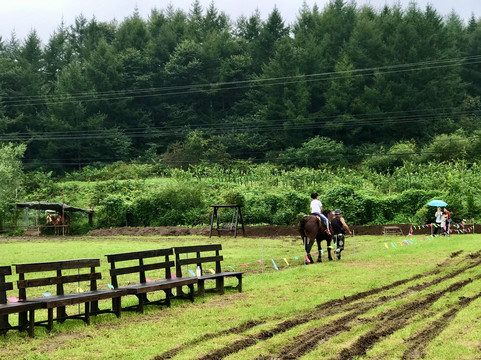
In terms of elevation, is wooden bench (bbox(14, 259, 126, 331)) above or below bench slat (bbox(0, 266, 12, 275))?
below

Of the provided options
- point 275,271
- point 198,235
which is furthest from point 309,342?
point 198,235

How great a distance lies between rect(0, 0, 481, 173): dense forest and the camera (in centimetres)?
7194

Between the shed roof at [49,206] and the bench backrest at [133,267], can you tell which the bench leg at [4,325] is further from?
the shed roof at [49,206]

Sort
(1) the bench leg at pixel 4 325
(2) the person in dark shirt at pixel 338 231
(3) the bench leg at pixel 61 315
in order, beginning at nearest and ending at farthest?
(1) the bench leg at pixel 4 325 < (3) the bench leg at pixel 61 315 < (2) the person in dark shirt at pixel 338 231

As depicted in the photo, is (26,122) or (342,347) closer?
(342,347)

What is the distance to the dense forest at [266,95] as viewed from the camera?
71938 mm

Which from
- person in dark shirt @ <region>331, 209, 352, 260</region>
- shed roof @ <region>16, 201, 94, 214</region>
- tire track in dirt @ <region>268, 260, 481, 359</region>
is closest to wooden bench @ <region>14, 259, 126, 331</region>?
tire track in dirt @ <region>268, 260, 481, 359</region>

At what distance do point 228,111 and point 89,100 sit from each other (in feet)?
57.8

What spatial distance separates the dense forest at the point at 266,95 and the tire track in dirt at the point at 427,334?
50850mm

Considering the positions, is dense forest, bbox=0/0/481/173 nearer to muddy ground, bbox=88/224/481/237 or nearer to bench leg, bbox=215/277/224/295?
muddy ground, bbox=88/224/481/237

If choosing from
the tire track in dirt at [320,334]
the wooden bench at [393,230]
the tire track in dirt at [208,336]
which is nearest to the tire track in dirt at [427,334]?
the tire track in dirt at [320,334]

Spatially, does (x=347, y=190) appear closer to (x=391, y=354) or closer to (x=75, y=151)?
(x=391, y=354)

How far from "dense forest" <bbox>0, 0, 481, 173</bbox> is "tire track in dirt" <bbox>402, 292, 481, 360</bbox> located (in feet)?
167

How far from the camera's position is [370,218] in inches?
A: 1569
